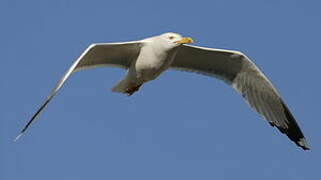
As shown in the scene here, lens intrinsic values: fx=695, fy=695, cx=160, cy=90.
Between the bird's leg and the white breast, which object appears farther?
the bird's leg

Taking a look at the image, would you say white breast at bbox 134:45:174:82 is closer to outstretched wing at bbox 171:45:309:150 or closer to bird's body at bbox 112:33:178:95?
bird's body at bbox 112:33:178:95

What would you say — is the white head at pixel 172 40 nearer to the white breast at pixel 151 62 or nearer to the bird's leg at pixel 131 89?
the white breast at pixel 151 62

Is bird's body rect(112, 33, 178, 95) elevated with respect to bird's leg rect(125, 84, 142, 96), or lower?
elevated

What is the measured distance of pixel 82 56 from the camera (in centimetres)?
824

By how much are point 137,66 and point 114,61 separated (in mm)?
490

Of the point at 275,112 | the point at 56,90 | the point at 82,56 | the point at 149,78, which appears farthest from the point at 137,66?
the point at 275,112

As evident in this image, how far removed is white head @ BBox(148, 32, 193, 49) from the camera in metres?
8.33

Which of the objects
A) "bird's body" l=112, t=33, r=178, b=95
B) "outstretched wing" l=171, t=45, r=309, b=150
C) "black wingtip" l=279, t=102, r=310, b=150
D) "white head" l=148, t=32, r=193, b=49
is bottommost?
"black wingtip" l=279, t=102, r=310, b=150

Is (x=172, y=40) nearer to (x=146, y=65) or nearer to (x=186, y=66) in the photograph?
(x=146, y=65)

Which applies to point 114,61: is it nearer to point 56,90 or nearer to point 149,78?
point 149,78

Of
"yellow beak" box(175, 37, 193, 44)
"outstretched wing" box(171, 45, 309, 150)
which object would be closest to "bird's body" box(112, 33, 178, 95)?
"yellow beak" box(175, 37, 193, 44)

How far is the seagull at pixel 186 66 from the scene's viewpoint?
8.45m

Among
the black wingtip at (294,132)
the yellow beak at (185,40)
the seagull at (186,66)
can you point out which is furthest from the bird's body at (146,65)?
the black wingtip at (294,132)

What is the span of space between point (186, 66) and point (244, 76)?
82 cm
